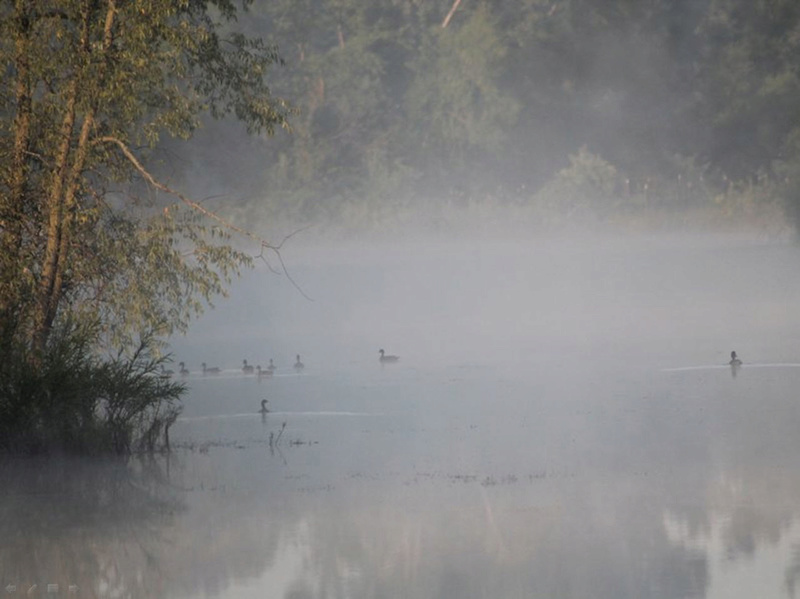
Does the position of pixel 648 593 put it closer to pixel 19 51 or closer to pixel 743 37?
pixel 19 51

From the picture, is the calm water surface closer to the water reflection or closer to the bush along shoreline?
the water reflection

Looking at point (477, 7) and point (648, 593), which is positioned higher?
point (477, 7)

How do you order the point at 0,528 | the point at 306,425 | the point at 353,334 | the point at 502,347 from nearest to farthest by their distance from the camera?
the point at 0,528, the point at 306,425, the point at 502,347, the point at 353,334

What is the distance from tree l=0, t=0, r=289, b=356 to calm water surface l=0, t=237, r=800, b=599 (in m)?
1.88

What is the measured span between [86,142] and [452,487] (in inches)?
220

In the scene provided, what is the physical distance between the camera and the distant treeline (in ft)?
184

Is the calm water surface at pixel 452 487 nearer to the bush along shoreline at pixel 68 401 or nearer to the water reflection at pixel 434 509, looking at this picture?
the water reflection at pixel 434 509

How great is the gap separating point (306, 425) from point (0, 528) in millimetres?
7060

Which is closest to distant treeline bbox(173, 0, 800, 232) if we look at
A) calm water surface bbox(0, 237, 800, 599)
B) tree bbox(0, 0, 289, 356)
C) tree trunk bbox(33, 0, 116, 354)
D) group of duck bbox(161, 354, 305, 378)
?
calm water surface bbox(0, 237, 800, 599)

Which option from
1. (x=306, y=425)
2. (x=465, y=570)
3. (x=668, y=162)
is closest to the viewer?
(x=465, y=570)

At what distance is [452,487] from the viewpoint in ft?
43.4

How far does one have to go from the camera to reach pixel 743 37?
5650 centimetres

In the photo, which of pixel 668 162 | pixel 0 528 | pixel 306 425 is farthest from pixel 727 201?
pixel 0 528

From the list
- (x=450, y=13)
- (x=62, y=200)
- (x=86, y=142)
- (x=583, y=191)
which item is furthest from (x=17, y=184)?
(x=450, y=13)
